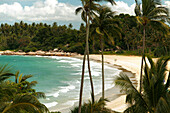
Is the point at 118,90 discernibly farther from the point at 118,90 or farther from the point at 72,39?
the point at 72,39

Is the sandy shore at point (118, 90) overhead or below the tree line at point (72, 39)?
below

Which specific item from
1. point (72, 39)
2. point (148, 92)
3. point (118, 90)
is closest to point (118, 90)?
point (118, 90)

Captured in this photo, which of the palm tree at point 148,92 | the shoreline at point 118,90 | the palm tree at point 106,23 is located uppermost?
the palm tree at point 106,23

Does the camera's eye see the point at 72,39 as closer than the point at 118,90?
No

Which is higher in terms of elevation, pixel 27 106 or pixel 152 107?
pixel 27 106

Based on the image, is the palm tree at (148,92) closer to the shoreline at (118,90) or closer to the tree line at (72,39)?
the shoreline at (118,90)

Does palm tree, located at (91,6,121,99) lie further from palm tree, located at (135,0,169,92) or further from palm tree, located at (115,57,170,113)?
palm tree, located at (115,57,170,113)

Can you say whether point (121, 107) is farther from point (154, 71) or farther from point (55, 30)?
point (55, 30)

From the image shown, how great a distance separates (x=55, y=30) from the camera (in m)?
108

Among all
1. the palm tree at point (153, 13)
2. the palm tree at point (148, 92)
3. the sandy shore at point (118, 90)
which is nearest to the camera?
the palm tree at point (148, 92)

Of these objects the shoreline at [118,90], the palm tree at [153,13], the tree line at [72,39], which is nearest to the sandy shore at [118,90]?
the shoreline at [118,90]

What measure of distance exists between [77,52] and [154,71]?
82.9m

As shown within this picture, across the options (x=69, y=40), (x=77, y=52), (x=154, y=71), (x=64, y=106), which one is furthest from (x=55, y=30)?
(x=154, y=71)

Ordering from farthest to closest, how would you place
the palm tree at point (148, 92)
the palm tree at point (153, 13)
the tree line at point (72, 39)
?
1. the tree line at point (72, 39)
2. the palm tree at point (153, 13)
3. the palm tree at point (148, 92)
